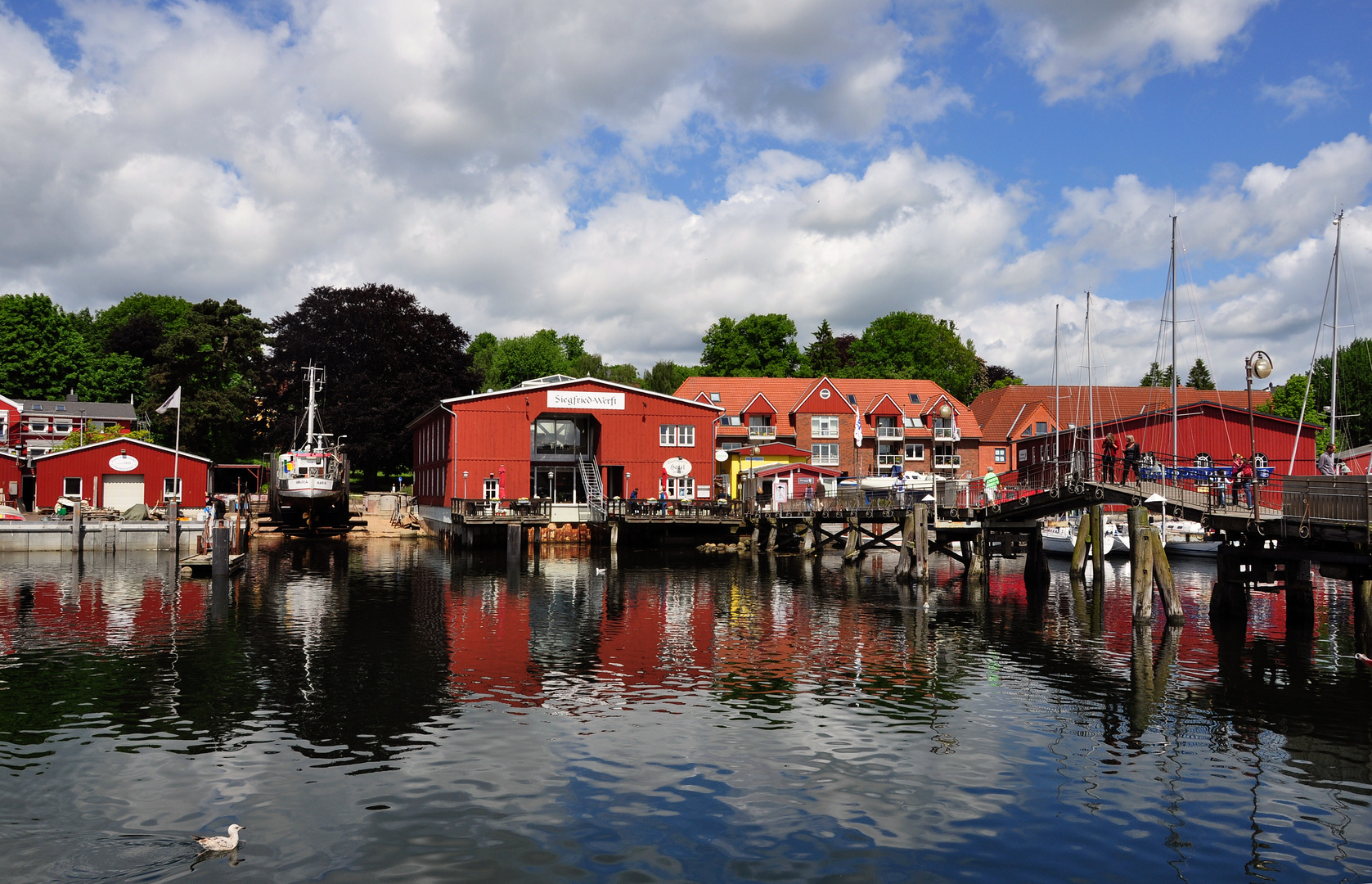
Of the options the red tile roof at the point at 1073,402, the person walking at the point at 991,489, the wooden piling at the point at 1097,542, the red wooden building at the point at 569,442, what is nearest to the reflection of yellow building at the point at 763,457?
the red wooden building at the point at 569,442

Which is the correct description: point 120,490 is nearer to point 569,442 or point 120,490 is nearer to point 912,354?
point 569,442

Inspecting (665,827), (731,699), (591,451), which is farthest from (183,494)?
(665,827)

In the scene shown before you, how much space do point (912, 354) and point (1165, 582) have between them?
83.0 m

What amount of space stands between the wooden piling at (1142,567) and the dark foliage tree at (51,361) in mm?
99188

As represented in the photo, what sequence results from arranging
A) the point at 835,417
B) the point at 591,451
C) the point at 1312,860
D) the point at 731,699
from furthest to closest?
the point at 835,417, the point at 591,451, the point at 731,699, the point at 1312,860

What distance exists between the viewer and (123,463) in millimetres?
61156

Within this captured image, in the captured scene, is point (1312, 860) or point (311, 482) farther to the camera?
point (311, 482)

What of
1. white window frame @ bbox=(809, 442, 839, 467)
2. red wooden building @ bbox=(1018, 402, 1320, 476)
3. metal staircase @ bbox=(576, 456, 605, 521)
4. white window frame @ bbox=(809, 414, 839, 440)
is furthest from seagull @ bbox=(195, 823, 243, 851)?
white window frame @ bbox=(809, 414, 839, 440)

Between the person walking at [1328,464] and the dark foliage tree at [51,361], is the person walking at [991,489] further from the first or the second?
the dark foliage tree at [51,361]

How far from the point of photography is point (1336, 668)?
2262cm

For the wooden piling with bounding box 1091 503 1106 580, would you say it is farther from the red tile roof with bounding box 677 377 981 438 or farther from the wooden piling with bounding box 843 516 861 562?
the red tile roof with bounding box 677 377 981 438

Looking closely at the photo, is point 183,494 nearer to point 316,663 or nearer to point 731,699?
point 316,663

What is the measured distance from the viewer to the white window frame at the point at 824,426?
281ft

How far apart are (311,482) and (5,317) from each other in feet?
182
